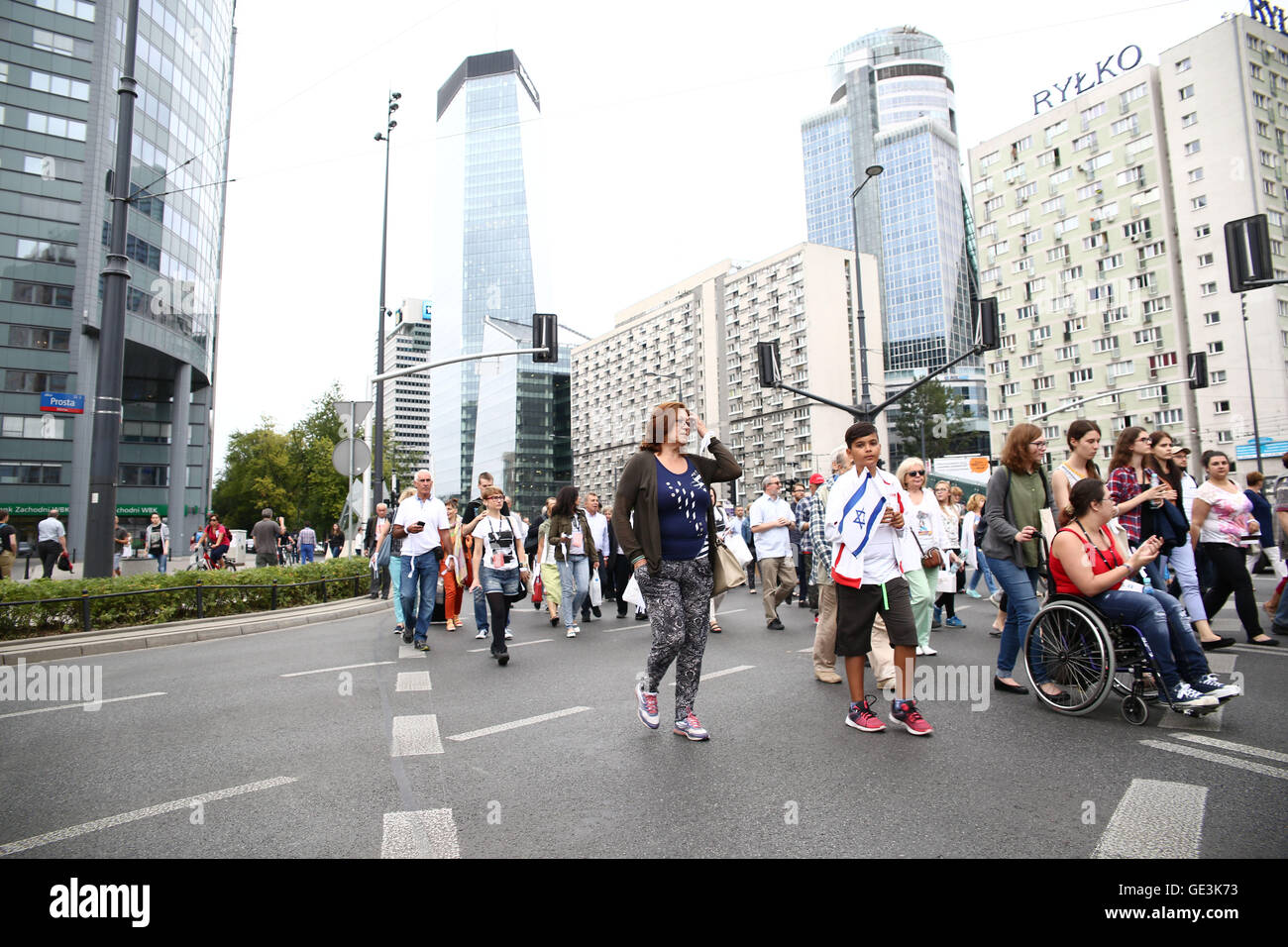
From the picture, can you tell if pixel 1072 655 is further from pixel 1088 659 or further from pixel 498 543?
pixel 498 543

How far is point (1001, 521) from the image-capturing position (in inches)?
227

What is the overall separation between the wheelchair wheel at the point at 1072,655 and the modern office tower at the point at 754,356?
7293cm

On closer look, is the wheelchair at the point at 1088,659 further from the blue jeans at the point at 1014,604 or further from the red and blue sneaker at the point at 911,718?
the red and blue sneaker at the point at 911,718

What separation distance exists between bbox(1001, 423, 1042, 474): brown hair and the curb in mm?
10314

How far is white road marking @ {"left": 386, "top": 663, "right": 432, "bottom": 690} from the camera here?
21.5 feet

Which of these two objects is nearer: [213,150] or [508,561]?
[508,561]

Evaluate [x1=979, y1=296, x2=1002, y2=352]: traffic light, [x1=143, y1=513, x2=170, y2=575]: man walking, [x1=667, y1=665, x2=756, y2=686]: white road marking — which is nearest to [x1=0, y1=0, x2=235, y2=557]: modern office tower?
[x1=143, y1=513, x2=170, y2=575]: man walking

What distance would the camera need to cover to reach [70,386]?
4938 cm

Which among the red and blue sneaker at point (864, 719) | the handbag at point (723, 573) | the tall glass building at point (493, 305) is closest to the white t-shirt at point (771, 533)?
the handbag at point (723, 573)

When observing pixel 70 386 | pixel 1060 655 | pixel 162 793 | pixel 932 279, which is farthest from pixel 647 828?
pixel 932 279

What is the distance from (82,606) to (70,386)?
162 feet

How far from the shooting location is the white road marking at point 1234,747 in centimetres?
392

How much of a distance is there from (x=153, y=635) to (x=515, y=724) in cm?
759
